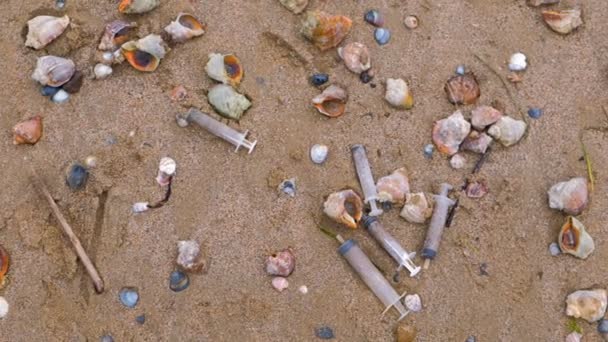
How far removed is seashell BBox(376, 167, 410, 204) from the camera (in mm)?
3730

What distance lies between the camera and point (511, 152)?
3893 mm

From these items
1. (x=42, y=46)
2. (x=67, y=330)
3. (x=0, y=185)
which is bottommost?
(x=67, y=330)

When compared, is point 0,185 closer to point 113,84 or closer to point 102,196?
point 102,196

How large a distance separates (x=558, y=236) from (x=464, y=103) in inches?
36.8

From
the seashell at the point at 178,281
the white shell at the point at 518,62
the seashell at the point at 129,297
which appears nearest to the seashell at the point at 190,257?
the seashell at the point at 178,281

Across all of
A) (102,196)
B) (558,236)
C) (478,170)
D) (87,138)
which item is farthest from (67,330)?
(558,236)

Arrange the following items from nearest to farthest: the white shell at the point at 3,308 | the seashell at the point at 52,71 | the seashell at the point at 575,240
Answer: the white shell at the point at 3,308
the seashell at the point at 575,240
the seashell at the point at 52,71

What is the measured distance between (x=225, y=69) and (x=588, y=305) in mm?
2430

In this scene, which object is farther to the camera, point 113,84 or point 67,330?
point 113,84

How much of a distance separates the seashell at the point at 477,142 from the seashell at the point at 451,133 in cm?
4

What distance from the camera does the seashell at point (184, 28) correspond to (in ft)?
12.8

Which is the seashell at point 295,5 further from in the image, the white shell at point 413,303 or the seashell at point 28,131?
the white shell at point 413,303

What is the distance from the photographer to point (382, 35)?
13.2 feet

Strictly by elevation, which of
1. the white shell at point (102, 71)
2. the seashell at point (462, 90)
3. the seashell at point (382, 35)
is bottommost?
the white shell at point (102, 71)
